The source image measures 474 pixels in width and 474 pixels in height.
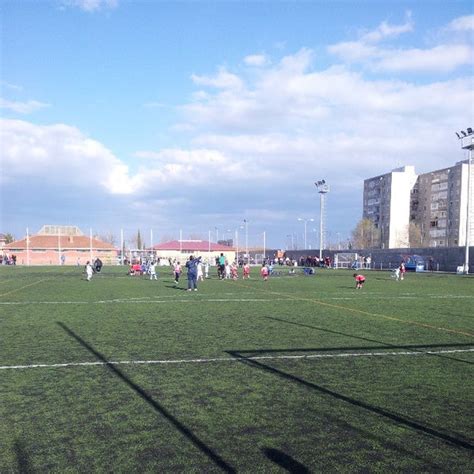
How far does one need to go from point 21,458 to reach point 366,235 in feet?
373

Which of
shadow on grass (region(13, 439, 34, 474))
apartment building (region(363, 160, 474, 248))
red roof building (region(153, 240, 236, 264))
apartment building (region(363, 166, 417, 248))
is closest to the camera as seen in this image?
shadow on grass (region(13, 439, 34, 474))

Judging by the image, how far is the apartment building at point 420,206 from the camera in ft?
334

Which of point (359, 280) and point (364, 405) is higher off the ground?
point (359, 280)

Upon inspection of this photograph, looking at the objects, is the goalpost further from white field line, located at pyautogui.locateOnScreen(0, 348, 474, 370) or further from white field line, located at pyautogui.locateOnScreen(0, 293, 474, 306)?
white field line, located at pyautogui.locateOnScreen(0, 348, 474, 370)

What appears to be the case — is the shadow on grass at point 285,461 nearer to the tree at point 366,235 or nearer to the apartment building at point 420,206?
the apartment building at point 420,206

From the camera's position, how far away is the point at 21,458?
4.75 m

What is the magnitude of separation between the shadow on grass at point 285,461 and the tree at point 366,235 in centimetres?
11099

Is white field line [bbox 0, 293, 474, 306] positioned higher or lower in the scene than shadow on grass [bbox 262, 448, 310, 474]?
lower

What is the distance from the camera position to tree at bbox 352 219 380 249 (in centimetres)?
11306

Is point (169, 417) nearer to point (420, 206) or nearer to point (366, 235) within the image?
point (366, 235)

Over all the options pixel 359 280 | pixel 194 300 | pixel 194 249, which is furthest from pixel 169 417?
pixel 194 249

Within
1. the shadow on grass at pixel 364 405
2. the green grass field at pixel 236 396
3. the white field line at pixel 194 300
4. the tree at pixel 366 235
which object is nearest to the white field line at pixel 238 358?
the green grass field at pixel 236 396

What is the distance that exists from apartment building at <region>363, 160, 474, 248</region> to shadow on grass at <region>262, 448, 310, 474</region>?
339 feet

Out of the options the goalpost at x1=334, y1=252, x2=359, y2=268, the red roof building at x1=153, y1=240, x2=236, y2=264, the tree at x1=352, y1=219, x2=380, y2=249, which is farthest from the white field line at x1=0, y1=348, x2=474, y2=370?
the tree at x1=352, y1=219, x2=380, y2=249
